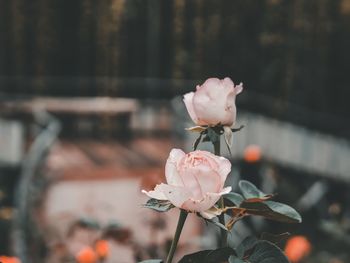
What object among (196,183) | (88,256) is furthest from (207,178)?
(88,256)

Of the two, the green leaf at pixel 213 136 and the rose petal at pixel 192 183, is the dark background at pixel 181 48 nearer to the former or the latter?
the green leaf at pixel 213 136

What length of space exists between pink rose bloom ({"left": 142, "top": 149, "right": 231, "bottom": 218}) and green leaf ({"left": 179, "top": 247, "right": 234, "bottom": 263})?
1.6 inches

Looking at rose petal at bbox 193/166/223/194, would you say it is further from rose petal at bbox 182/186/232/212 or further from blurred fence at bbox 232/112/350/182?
blurred fence at bbox 232/112/350/182

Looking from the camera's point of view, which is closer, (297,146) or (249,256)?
(249,256)

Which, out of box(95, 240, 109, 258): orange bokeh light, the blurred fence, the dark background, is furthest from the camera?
the dark background

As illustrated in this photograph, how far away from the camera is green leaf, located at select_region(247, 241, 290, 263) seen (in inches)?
28.8

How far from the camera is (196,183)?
723 millimetres

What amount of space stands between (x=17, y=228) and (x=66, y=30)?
394 cm

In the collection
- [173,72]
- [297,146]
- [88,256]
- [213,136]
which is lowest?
[297,146]

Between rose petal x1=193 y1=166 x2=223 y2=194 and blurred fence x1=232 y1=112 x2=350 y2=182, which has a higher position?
rose petal x1=193 y1=166 x2=223 y2=194

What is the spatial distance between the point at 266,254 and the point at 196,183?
0.10 meters

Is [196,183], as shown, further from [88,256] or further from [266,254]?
[88,256]

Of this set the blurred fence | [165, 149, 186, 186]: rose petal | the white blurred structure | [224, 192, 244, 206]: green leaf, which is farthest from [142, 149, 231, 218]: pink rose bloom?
the blurred fence

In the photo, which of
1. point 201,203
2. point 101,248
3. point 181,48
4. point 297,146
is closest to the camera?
point 201,203
